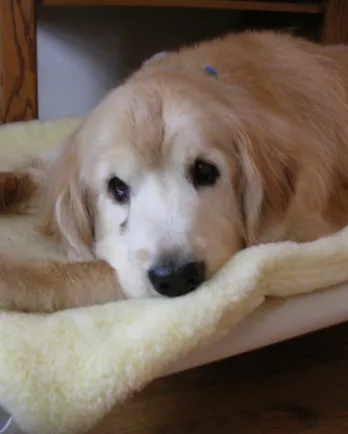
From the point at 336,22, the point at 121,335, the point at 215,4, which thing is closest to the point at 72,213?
the point at 121,335

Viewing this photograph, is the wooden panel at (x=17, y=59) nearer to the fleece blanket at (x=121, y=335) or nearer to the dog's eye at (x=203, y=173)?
the dog's eye at (x=203, y=173)

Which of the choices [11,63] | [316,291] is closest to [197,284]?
[316,291]

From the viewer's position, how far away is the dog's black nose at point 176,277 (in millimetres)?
875

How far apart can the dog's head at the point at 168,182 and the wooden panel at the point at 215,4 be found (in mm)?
547

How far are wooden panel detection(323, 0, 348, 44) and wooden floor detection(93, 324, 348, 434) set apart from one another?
96cm

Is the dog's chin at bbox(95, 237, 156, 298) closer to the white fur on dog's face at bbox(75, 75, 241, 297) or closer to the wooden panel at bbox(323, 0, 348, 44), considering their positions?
the white fur on dog's face at bbox(75, 75, 241, 297)

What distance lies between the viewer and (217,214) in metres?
1.00

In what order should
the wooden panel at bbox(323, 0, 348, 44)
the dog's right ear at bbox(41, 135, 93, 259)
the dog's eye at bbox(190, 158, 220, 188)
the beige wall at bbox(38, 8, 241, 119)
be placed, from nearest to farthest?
the dog's eye at bbox(190, 158, 220, 188), the dog's right ear at bbox(41, 135, 93, 259), the wooden panel at bbox(323, 0, 348, 44), the beige wall at bbox(38, 8, 241, 119)

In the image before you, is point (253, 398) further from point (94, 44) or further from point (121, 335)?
point (94, 44)

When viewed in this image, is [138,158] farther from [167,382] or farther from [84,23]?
[84,23]

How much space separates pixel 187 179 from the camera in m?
0.99

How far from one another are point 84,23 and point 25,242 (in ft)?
3.99

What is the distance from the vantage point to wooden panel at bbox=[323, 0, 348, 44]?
1.90 meters

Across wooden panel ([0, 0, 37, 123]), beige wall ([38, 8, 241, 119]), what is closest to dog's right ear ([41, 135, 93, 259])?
wooden panel ([0, 0, 37, 123])
